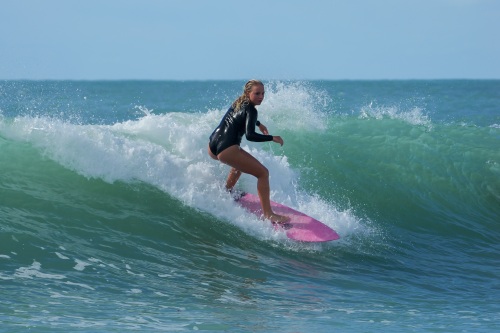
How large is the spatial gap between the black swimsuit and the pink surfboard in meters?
0.95

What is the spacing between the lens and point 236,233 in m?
9.49

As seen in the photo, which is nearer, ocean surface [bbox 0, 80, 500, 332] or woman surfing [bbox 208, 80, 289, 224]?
ocean surface [bbox 0, 80, 500, 332]

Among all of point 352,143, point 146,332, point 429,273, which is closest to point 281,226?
point 429,273

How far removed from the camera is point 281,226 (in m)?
9.33

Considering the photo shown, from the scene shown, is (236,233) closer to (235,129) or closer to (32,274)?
(235,129)

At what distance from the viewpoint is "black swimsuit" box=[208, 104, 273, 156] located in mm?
8617

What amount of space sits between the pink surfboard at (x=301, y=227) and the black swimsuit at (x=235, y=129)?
3.13 ft

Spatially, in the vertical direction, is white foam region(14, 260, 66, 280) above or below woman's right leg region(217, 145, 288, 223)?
below

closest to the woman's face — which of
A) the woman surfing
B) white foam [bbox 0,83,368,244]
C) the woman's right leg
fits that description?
the woman surfing

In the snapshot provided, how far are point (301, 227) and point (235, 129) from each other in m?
1.33

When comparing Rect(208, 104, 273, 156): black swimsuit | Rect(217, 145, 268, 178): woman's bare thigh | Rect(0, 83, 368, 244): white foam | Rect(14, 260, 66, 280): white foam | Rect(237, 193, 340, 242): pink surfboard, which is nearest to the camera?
Rect(14, 260, 66, 280): white foam

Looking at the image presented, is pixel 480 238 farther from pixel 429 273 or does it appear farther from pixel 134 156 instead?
pixel 134 156

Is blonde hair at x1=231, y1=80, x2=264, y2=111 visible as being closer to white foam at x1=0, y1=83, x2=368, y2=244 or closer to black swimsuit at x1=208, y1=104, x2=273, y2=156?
black swimsuit at x1=208, y1=104, x2=273, y2=156

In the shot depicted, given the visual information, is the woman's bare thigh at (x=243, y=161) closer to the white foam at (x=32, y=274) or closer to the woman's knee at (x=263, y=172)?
the woman's knee at (x=263, y=172)
